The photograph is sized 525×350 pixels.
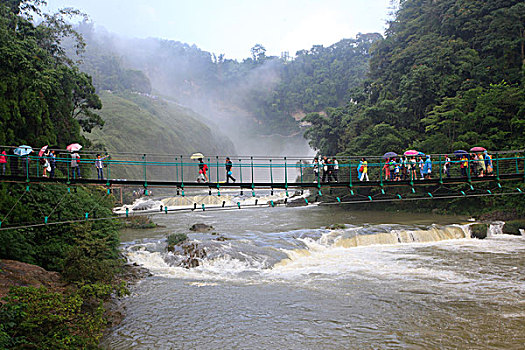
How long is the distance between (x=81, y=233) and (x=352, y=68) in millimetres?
74678

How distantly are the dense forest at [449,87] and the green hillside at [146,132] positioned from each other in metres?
24.7

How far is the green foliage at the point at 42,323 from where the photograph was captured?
6531 millimetres

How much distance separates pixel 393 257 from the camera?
14492mm

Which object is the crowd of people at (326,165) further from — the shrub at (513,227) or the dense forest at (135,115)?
the shrub at (513,227)

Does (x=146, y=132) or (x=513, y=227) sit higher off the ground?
(x=146, y=132)

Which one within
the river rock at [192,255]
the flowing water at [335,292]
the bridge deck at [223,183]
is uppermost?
the bridge deck at [223,183]

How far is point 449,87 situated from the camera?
1057 inches

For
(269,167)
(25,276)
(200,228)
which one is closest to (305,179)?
(269,167)

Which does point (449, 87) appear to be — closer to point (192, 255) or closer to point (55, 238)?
point (192, 255)

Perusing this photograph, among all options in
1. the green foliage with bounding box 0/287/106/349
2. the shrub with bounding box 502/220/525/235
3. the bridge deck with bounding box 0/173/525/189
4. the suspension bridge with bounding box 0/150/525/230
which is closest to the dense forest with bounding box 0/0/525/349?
the green foliage with bounding box 0/287/106/349

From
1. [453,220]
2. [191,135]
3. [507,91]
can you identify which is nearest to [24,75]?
[453,220]

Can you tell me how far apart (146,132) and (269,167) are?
4063cm

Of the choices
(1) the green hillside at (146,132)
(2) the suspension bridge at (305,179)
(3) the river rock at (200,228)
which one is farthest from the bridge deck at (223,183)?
(1) the green hillside at (146,132)

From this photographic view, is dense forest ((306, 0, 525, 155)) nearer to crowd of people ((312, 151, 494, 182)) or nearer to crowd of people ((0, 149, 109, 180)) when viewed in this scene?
crowd of people ((312, 151, 494, 182))
